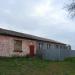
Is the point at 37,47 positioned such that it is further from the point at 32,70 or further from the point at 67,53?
the point at 32,70

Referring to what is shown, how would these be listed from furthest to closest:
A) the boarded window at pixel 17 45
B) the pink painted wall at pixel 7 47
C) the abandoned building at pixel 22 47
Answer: the boarded window at pixel 17 45, the abandoned building at pixel 22 47, the pink painted wall at pixel 7 47

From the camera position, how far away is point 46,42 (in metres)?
49.6

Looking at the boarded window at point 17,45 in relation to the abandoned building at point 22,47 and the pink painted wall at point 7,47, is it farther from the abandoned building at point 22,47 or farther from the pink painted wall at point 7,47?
the pink painted wall at point 7,47

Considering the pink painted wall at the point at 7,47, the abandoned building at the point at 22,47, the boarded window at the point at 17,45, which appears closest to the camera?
the pink painted wall at the point at 7,47

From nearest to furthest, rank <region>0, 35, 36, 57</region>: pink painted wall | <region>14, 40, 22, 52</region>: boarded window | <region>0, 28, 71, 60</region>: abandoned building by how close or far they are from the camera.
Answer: <region>0, 35, 36, 57</region>: pink painted wall
<region>0, 28, 71, 60</region>: abandoned building
<region>14, 40, 22, 52</region>: boarded window

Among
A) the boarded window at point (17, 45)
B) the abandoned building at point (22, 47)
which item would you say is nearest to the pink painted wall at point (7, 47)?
the abandoned building at point (22, 47)

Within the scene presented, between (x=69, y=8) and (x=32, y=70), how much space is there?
1286cm

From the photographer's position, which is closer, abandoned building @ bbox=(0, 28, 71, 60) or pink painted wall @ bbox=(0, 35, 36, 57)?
pink painted wall @ bbox=(0, 35, 36, 57)

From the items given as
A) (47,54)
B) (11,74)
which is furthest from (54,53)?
(11,74)

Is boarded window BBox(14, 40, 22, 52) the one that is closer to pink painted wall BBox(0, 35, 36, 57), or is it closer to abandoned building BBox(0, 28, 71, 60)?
abandoned building BBox(0, 28, 71, 60)

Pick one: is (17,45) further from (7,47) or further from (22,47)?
(7,47)

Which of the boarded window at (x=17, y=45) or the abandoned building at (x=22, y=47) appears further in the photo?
the boarded window at (x=17, y=45)

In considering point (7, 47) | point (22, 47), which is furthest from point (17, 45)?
point (7, 47)

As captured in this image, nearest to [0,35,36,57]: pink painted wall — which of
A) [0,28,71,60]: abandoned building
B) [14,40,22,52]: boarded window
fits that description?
[0,28,71,60]: abandoned building
